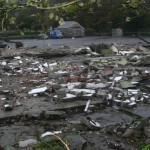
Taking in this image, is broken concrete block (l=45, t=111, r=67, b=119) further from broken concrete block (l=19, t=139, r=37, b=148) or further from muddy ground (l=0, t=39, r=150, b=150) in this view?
broken concrete block (l=19, t=139, r=37, b=148)

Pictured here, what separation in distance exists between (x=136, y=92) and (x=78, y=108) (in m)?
2.67

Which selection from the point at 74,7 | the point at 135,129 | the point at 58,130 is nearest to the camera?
the point at 74,7

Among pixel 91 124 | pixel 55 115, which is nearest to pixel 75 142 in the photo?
pixel 91 124

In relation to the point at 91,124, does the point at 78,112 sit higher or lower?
lower

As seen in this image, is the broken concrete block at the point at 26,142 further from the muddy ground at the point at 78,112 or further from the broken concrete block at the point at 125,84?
the broken concrete block at the point at 125,84

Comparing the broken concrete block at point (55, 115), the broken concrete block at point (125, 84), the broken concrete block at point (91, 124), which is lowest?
the broken concrete block at point (125, 84)

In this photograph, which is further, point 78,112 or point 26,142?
point 78,112

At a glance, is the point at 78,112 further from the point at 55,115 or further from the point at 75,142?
the point at 75,142

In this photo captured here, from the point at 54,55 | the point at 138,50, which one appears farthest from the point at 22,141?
the point at 138,50

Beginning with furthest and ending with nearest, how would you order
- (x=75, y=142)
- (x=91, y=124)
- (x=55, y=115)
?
1. (x=55, y=115)
2. (x=91, y=124)
3. (x=75, y=142)

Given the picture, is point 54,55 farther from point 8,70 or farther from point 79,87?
point 79,87

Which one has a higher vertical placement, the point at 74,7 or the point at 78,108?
the point at 74,7

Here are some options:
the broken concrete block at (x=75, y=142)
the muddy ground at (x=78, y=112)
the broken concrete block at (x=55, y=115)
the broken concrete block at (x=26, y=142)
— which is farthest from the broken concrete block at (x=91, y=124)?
the broken concrete block at (x=26, y=142)

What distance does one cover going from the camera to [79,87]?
40.9 ft
